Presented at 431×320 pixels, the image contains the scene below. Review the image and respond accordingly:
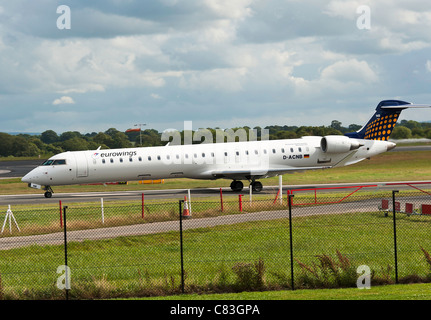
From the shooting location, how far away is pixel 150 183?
167 ft

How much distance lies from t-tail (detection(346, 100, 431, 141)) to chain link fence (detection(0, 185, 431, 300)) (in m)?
12.5

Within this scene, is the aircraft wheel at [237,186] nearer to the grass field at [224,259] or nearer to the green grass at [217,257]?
the green grass at [217,257]

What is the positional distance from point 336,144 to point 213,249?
2203cm

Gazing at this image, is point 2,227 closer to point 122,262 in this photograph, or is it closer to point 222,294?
point 122,262

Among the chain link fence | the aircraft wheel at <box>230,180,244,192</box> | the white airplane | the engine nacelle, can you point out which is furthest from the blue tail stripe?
the chain link fence

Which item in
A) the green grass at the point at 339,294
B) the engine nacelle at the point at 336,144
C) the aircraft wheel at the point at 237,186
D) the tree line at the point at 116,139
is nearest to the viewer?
the green grass at the point at 339,294

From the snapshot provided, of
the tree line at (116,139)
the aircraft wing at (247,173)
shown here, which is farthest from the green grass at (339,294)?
the tree line at (116,139)

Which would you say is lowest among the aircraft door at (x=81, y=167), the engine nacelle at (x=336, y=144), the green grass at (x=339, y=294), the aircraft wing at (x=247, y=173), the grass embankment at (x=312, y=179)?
the green grass at (x=339, y=294)

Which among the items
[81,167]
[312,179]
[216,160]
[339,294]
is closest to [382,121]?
[312,179]

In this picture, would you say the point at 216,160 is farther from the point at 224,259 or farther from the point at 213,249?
the point at 224,259

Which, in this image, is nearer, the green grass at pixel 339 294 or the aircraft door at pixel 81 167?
the green grass at pixel 339 294

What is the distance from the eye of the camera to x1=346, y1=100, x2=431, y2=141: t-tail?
4256 centimetres

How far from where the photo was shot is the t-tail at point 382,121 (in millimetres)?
42562

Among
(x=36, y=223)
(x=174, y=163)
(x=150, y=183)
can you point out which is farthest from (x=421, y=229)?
(x=150, y=183)
